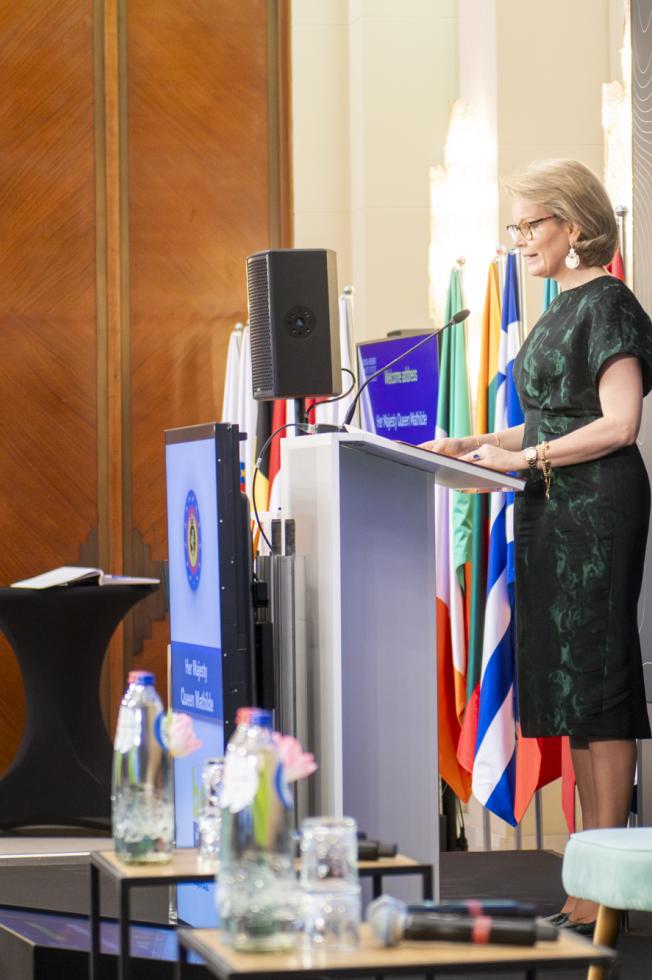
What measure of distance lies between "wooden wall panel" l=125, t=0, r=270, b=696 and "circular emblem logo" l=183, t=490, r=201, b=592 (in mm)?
3621

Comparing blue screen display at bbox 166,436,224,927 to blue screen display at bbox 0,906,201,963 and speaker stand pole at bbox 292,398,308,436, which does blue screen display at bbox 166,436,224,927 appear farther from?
speaker stand pole at bbox 292,398,308,436

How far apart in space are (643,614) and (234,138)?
3.84 meters

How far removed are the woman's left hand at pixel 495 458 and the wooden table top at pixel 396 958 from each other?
1.68 metres

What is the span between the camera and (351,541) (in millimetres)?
3182

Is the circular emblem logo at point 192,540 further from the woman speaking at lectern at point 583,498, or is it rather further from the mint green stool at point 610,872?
the mint green stool at point 610,872

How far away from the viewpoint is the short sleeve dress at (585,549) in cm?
332

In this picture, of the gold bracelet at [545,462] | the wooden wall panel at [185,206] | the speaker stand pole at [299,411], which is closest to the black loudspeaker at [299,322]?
the speaker stand pole at [299,411]

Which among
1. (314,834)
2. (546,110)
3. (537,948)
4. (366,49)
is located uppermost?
(366,49)

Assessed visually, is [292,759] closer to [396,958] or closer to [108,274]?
[396,958]

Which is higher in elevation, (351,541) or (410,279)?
(410,279)

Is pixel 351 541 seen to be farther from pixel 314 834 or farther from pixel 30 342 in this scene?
pixel 30 342

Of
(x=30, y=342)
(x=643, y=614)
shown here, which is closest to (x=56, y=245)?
(x=30, y=342)

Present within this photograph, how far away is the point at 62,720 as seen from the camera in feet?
18.0

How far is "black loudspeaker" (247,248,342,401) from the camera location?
349 centimetres
